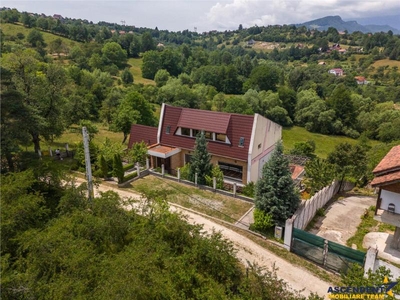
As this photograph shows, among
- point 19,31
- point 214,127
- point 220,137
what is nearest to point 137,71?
point 19,31

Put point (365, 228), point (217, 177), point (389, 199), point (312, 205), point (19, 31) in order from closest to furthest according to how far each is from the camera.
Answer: point (389, 199) → point (365, 228) → point (312, 205) → point (217, 177) → point (19, 31)

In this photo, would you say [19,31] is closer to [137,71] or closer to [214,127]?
[137,71]

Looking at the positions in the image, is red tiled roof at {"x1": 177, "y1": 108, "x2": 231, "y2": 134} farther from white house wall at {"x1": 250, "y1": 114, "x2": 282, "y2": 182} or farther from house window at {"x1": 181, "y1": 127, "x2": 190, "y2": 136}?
white house wall at {"x1": 250, "y1": 114, "x2": 282, "y2": 182}

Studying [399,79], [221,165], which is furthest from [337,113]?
[399,79]

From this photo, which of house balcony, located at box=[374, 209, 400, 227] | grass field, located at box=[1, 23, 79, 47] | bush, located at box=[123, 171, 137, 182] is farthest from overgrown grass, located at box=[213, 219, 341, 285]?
grass field, located at box=[1, 23, 79, 47]

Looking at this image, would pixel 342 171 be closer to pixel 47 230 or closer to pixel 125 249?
pixel 125 249
